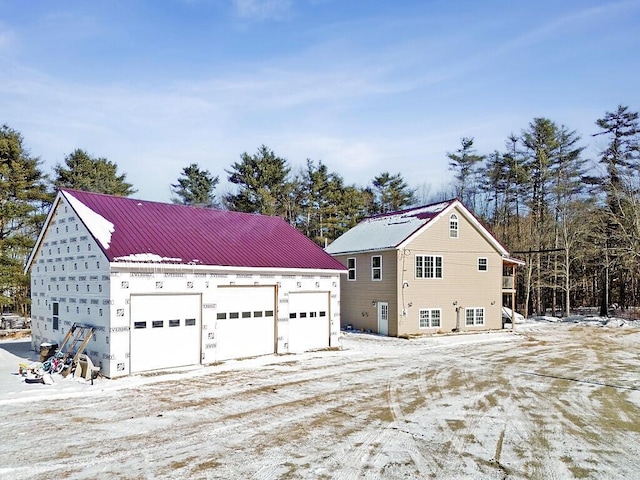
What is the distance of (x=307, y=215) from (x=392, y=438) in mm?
38131

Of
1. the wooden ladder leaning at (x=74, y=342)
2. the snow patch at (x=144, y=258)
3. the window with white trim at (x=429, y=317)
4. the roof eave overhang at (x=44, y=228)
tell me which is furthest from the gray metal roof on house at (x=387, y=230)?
the roof eave overhang at (x=44, y=228)

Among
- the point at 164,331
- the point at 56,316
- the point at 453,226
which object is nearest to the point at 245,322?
the point at 164,331

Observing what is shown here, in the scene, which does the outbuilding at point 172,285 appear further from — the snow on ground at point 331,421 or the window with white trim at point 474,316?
the window with white trim at point 474,316

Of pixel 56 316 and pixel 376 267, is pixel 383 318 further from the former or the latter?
pixel 56 316

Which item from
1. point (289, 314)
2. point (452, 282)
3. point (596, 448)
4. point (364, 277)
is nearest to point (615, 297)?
point (452, 282)

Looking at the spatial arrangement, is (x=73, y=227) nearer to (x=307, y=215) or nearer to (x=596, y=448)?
(x=596, y=448)

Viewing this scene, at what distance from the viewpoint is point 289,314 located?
18469 mm

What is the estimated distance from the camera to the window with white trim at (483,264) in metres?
28.5

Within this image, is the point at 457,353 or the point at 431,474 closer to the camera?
the point at 431,474

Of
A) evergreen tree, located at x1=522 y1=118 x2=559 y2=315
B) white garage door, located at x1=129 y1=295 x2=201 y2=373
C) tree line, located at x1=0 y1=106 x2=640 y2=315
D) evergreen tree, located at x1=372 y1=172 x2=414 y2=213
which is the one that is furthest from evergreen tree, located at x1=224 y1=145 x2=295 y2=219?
white garage door, located at x1=129 y1=295 x2=201 y2=373

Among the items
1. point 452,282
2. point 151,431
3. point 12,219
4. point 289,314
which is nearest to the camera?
point 151,431

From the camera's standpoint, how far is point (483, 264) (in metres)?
28.7

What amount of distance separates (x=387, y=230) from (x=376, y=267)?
293 cm

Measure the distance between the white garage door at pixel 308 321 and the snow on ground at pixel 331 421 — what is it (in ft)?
5.20
